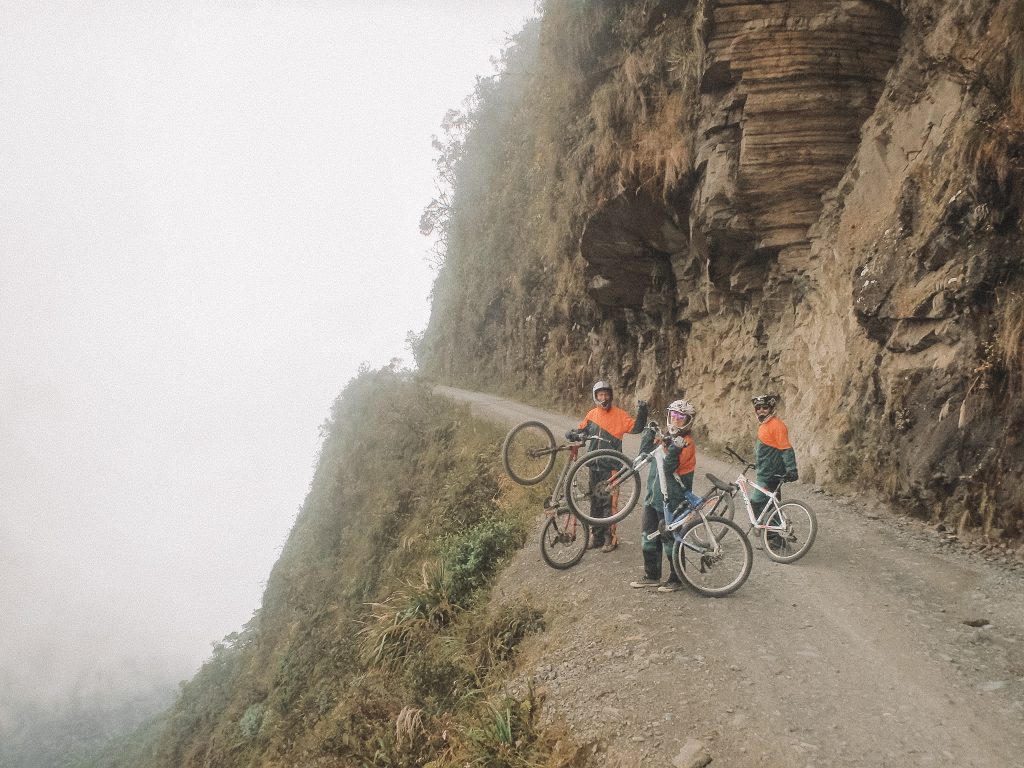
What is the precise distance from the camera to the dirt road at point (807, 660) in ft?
A: 13.1

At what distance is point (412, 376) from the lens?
28.2 metres

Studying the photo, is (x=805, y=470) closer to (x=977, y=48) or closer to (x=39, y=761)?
(x=977, y=48)

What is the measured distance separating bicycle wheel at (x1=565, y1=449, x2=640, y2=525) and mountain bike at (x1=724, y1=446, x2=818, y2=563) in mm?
1264

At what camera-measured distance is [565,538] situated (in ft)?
25.0

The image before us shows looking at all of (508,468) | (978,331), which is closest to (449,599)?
(508,468)

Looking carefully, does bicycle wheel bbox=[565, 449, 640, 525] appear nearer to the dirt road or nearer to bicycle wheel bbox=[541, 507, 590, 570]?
bicycle wheel bbox=[541, 507, 590, 570]

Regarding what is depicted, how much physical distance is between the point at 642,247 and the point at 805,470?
26.2 feet

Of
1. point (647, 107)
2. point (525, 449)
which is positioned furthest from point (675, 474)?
point (647, 107)

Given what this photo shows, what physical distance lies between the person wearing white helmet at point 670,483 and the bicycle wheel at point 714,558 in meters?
0.18

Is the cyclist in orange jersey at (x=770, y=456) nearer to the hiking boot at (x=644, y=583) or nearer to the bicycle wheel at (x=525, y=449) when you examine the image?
the hiking boot at (x=644, y=583)

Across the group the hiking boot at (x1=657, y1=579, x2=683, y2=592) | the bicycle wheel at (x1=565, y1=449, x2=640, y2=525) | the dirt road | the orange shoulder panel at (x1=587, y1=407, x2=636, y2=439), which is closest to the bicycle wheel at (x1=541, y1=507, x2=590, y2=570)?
the dirt road

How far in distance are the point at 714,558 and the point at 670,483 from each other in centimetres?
91

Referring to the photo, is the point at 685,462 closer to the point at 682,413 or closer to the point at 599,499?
the point at 682,413

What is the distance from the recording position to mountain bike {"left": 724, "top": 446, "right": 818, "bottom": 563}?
276 inches
